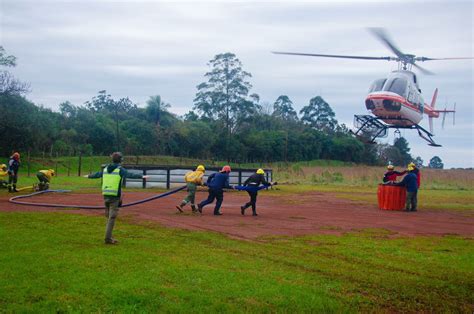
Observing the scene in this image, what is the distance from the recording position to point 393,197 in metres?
23.6

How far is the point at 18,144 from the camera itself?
5278 centimetres

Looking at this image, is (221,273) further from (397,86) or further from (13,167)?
(397,86)

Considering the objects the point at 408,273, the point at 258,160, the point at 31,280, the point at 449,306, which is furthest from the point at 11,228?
the point at 258,160

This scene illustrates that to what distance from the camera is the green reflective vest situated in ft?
39.1

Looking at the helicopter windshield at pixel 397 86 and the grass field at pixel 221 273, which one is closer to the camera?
the grass field at pixel 221 273

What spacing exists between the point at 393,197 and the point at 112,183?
15.0 m

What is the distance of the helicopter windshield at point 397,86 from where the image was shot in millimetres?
31938

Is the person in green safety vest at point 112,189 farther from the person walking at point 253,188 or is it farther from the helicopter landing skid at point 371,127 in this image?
the helicopter landing skid at point 371,127

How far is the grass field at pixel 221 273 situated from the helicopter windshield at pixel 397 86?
773 inches

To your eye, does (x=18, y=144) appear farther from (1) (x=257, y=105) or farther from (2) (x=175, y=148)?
(1) (x=257, y=105)

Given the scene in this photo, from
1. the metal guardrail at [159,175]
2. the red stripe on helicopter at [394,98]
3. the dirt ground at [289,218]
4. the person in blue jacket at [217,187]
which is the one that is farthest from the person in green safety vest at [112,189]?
the red stripe on helicopter at [394,98]

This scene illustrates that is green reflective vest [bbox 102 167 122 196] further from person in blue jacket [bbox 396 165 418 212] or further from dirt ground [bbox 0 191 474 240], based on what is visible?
person in blue jacket [bbox 396 165 418 212]

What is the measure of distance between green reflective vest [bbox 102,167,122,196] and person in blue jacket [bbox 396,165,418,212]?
1470 centimetres

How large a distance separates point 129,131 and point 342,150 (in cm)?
2885
